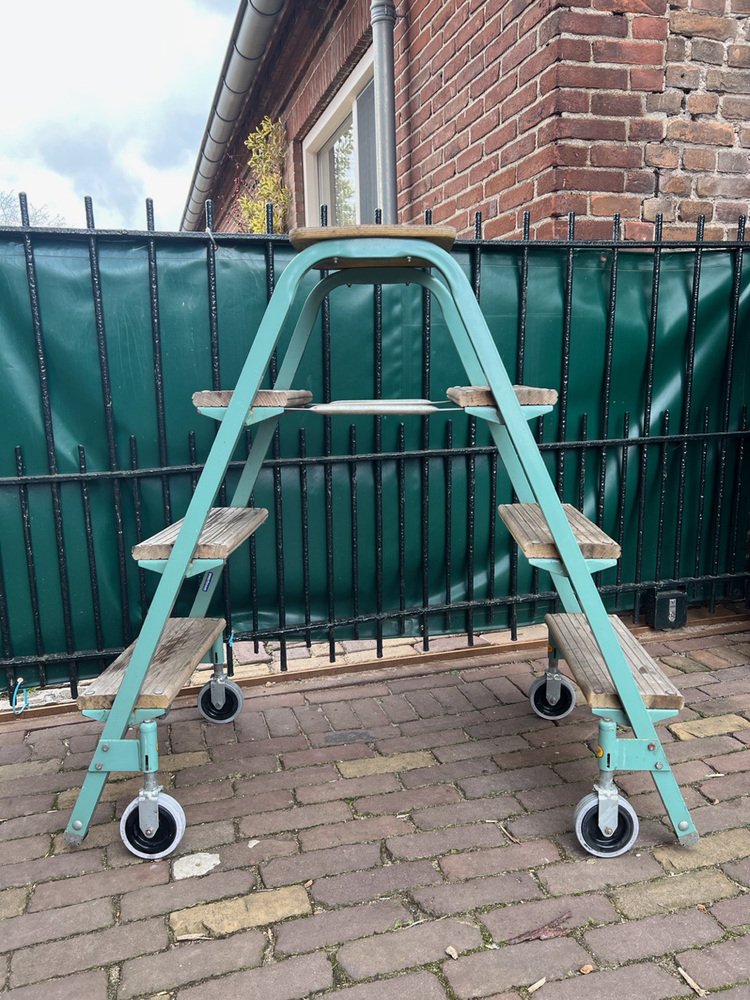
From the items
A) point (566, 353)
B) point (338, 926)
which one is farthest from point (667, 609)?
point (338, 926)

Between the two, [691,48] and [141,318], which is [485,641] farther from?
[691,48]

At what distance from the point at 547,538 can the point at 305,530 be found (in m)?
1.40

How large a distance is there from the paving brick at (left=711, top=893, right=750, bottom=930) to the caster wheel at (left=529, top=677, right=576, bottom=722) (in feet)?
3.31

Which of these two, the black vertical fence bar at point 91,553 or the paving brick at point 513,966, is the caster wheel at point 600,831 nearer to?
the paving brick at point 513,966

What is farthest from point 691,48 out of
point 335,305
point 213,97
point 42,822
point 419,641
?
point 213,97

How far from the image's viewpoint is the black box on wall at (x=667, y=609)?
376 cm

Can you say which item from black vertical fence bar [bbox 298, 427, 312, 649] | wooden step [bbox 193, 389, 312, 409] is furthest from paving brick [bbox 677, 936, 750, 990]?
black vertical fence bar [bbox 298, 427, 312, 649]

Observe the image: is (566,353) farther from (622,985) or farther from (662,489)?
(622,985)

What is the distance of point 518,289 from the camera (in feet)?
11.2

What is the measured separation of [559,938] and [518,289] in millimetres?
2574

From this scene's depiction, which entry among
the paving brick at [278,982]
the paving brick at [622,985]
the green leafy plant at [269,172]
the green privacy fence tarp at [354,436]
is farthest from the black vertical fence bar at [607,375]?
the green leafy plant at [269,172]

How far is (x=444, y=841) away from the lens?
220 centimetres

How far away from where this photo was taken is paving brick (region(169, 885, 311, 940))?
6.16 ft

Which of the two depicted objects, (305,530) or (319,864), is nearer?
(319,864)
